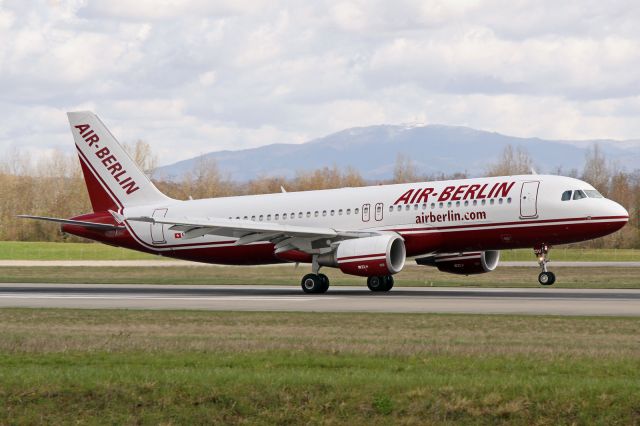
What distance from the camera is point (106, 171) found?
50.6 metres

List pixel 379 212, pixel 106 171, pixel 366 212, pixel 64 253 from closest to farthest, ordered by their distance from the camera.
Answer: pixel 379 212 → pixel 366 212 → pixel 106 171 → pixel 64 253

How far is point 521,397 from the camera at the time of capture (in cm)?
1678

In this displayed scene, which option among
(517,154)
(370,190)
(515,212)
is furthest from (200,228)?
(517,154)

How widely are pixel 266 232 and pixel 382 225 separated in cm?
460

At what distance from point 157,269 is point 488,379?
55.7 meters

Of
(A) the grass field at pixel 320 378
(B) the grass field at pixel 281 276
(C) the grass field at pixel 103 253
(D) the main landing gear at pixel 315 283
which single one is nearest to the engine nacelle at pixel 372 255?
(D) the main landing gear at pixel 315 283

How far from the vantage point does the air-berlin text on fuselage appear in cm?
5056

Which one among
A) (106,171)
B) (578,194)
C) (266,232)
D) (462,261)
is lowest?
(462,261)

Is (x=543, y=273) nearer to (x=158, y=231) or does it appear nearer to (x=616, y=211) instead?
(x=616, y=211)

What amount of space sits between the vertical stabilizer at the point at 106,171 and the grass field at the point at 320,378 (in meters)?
25.7

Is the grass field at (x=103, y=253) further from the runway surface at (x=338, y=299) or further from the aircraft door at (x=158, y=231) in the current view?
the runway surface at (x=338, y=299)

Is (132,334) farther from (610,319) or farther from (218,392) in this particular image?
(610,319)

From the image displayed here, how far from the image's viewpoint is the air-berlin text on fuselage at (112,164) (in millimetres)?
50562

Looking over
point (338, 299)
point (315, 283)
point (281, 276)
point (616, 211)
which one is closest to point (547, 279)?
point (616, 211)
